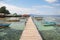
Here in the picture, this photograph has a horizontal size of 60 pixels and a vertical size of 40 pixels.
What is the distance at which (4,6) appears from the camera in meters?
40.6

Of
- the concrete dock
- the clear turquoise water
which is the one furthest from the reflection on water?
the clear turquoise water

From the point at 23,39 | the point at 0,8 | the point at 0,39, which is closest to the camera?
the point at 23,39

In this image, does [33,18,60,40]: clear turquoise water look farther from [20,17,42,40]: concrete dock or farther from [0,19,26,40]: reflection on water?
[0,19,26,40]: reflection on water

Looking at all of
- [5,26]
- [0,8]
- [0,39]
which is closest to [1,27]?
[5,26]

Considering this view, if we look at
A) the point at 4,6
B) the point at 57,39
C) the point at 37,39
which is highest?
the point at 4,6

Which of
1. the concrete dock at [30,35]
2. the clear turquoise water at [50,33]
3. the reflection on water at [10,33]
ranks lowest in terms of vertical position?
the clear turquoise water at [50,33]

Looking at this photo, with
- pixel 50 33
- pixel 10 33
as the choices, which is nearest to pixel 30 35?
pixel 10 33

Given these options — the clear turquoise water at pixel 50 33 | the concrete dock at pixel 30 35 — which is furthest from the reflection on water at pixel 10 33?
the clear turquoise water at pixel 50 33

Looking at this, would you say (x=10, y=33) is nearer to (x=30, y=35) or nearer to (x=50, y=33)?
(x=50, y=33)

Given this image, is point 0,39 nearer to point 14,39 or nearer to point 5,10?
point 14,39

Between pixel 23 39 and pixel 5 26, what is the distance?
283 inches

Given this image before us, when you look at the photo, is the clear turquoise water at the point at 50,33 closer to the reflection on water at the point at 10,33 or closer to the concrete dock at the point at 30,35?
the concrete dock at the point at 30,35

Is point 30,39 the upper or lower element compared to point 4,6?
lower

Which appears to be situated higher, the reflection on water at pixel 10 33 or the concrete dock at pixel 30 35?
the concrete dock at pixel 30 35
